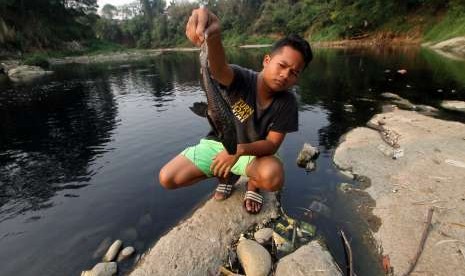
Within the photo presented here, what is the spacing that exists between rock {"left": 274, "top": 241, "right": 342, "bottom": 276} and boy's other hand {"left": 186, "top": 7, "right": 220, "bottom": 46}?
8.72ft

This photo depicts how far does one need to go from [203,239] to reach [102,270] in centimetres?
133

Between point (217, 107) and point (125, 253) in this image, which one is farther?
point (125, 253)

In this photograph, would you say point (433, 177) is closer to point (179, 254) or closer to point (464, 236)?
point (464, 236)

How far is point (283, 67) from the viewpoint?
3508 millimetres

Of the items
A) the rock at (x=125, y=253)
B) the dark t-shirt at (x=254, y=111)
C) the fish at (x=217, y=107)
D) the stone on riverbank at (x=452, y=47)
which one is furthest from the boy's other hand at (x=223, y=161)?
the stone on riverbank at (x=452, y=47)

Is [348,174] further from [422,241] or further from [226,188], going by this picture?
[226,188]

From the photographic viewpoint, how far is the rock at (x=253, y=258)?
363 cm

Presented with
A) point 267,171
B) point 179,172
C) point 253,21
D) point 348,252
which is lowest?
point 348,252

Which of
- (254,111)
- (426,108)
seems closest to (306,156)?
(254,111)

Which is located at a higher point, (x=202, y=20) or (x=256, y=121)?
(x=202, y=20)

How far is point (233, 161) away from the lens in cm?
371

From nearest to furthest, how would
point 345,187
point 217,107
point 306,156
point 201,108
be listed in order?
point 217,107 → point 201,108 → point 345,187 → point 306,156

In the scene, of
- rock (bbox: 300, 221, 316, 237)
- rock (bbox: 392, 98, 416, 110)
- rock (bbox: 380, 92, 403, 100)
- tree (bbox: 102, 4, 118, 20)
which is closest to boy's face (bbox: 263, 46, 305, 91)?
rock (bbox: 300, 221, 316, 237)

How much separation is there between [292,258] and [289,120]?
5.47 feet
